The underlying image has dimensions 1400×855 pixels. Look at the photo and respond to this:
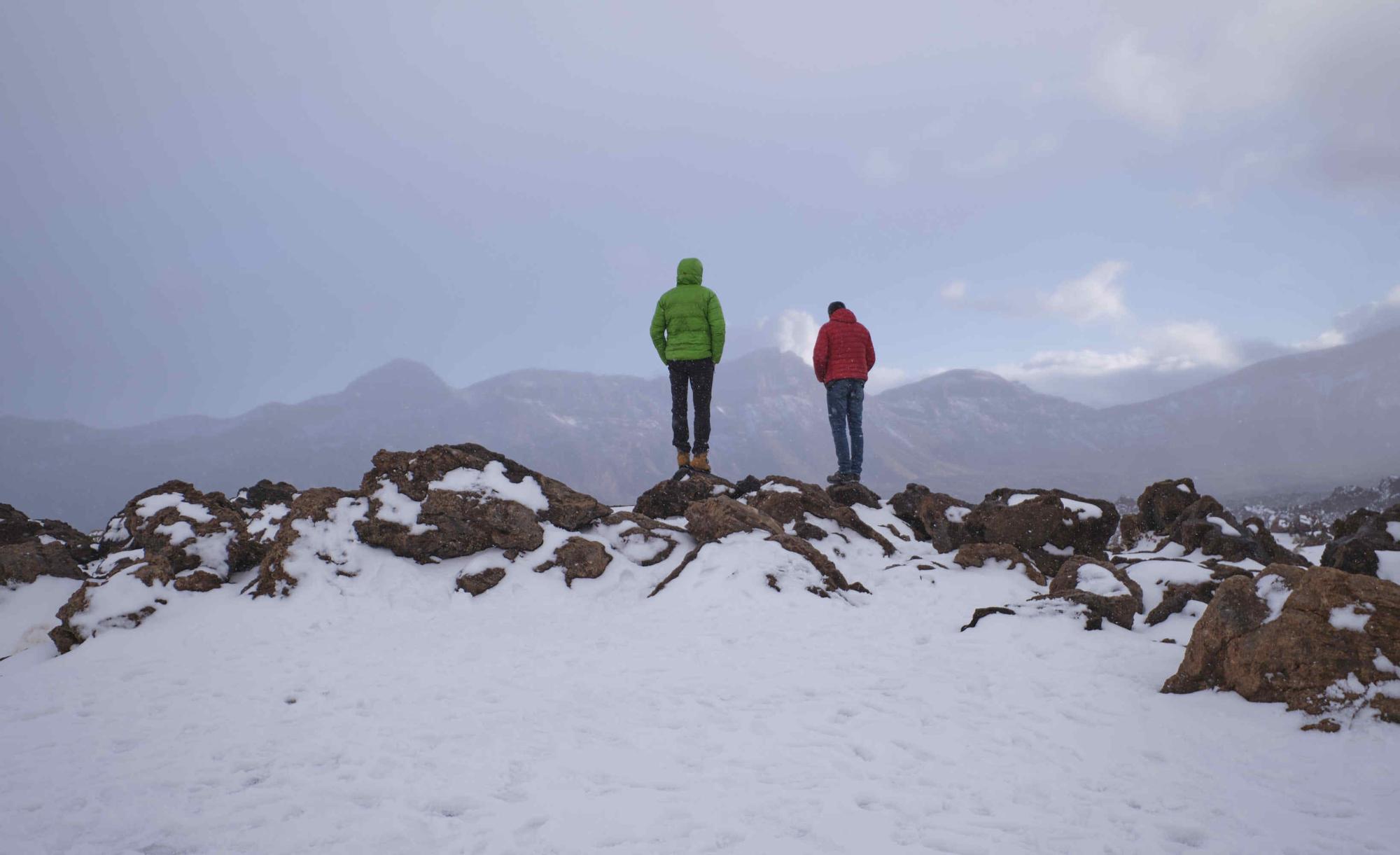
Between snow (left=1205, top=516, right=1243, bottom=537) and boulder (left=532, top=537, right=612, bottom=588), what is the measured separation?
1127 centimetres

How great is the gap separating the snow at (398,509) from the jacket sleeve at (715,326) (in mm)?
6606

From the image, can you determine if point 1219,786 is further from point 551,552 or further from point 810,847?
point 551,552

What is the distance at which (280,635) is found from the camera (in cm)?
820

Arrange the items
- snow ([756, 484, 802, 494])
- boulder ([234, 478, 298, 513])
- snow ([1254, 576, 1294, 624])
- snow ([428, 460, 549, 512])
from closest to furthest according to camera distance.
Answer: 1. snow ([1254, 576, 1294, 624])
2. snow ([428, 460, 549, 512])
3. snow ([756, 484, 802, 494])
4. boulder ([234, 478, 298, 513])

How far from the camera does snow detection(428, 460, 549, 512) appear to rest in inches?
434

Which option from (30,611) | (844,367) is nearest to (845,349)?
(844,367)

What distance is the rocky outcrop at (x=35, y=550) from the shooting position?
11.3 m

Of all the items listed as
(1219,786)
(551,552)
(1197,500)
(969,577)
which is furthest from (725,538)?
(1197,500)

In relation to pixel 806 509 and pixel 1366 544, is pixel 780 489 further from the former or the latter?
pixel 1366 544

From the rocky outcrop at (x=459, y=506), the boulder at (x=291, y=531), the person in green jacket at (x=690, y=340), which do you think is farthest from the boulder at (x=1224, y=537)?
the boulder at (x=291, y=531)

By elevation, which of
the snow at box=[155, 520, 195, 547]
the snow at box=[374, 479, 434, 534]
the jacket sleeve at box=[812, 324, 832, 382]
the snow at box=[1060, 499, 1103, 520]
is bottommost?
the snow at box=[1060, 499, 1103, 520]

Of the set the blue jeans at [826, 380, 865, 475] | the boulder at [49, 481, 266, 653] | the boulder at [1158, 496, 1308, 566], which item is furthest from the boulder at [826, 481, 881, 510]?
the boulder at [49, 481, 266, 653]

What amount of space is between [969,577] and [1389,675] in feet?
19.5

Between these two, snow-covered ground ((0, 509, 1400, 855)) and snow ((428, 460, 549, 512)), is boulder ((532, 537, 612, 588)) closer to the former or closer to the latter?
snow ((428, 460, 549, 512))
